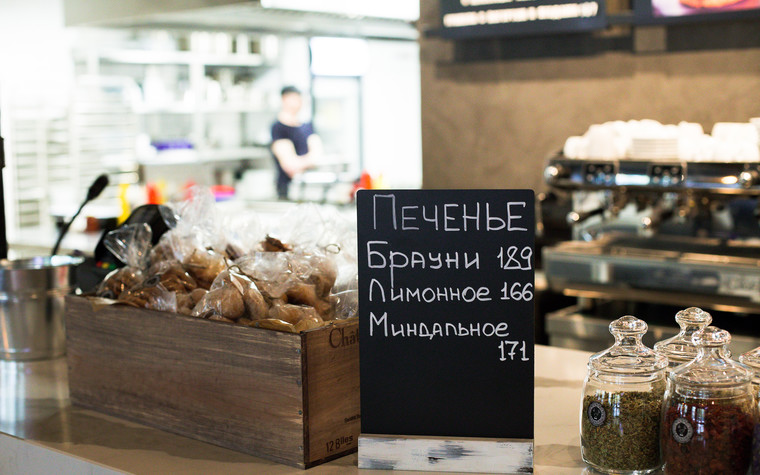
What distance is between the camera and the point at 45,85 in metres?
7.07

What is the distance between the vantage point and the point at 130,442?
52.6 inches

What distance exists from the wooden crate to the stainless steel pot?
37cm

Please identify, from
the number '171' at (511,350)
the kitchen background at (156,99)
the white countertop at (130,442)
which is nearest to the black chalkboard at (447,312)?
the number '171' at (511,350)

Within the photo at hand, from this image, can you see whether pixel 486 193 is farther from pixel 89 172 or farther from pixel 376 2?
pixel 89 172

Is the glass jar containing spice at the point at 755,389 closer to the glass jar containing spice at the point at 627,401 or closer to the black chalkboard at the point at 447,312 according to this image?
the glass jar containing spice at the point at 627,401

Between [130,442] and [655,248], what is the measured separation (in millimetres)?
2272

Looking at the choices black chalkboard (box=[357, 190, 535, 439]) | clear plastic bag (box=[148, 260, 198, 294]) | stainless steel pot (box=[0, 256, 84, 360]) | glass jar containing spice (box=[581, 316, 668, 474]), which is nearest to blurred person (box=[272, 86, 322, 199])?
stainless steel pot (box=[0, 256, 84, 360])

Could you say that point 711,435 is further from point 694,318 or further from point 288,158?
point 288,158

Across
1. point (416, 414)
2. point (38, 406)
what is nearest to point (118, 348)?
point (38, 406)

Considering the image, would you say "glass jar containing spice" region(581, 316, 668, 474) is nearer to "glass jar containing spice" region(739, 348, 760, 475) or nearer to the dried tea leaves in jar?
the dried tea leaves in jar

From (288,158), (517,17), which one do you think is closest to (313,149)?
(288,158)

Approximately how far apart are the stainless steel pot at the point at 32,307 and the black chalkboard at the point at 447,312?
948 millimetres

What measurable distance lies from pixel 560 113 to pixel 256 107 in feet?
17.5

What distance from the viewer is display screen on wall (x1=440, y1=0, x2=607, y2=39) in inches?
134
